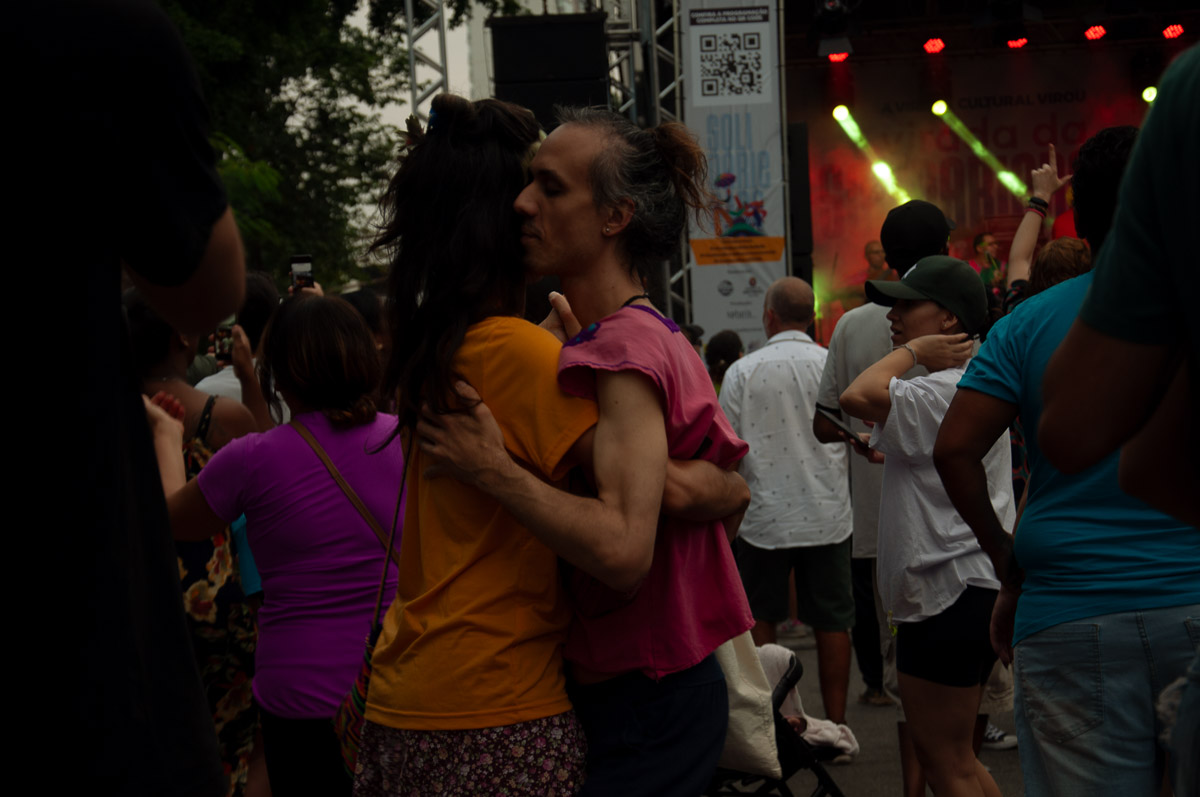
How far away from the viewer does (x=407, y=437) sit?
1967 mm

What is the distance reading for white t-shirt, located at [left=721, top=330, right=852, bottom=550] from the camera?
218 inches

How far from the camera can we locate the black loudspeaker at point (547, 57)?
9.56 meters

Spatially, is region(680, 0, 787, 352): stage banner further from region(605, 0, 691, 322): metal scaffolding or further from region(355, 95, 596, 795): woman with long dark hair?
region(355, 95, 596, 795): woman with long dark hair

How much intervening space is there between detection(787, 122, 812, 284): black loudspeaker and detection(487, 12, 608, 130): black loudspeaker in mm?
1865

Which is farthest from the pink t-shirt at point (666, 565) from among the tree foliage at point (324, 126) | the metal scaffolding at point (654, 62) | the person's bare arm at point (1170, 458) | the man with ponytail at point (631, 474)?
the tree foliage at point (324, 126)

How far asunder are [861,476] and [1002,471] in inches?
67.7

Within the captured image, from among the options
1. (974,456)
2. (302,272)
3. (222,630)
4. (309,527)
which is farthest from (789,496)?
(309,527)

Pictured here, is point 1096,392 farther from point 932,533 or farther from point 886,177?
point 886,177

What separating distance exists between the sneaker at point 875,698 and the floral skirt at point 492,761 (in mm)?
4281

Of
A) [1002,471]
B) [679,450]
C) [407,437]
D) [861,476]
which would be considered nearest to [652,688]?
[679,450]

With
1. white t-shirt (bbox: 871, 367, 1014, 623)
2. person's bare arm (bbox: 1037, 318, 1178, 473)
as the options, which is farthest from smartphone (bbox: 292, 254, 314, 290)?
person's bare arm (bbox: 1037, 318, 1178, 473)

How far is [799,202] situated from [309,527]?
811 cm

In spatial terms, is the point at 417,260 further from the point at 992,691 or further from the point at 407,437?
the point at 992,691

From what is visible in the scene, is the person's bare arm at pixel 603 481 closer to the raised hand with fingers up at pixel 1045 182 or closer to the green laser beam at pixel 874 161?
the raised hand with fingers up at pixel 1045 182
